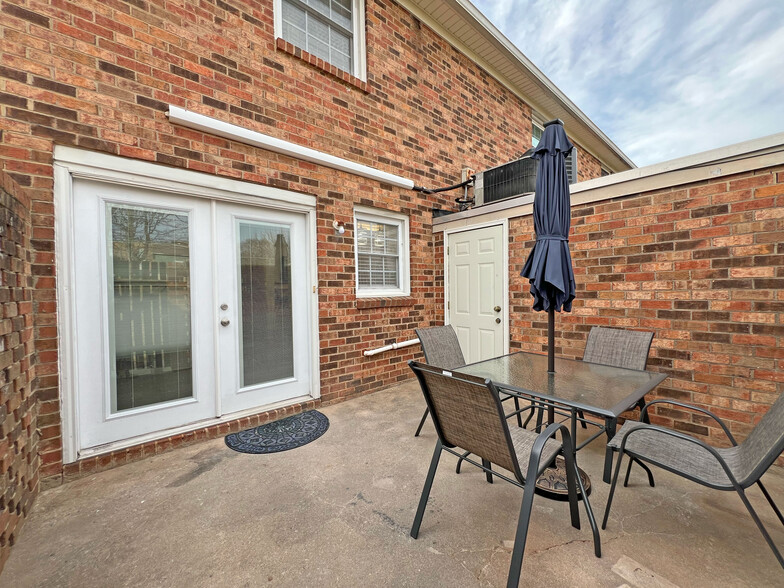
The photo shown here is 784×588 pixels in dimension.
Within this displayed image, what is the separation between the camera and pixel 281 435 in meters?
2.96

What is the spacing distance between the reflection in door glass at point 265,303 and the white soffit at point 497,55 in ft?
12.8

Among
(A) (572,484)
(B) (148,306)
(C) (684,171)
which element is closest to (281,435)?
(B) (148,306)

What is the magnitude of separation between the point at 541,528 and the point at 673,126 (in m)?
20.3

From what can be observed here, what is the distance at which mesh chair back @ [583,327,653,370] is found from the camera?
2633 mm

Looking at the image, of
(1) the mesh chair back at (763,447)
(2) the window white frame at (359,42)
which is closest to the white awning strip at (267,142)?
(2) the window white frame at (359,42)

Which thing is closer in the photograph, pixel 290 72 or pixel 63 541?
pixel 63 541

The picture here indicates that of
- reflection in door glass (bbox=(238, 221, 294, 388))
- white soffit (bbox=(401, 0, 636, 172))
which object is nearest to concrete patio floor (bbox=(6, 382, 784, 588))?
reflection in door glass (bbox=(238, 221, 294, 388))

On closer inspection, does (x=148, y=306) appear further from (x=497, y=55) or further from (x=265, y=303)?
(x=497, y=55)

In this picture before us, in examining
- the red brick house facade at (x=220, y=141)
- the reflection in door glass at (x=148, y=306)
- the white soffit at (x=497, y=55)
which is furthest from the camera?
the white soffit at (x=497, y=55)

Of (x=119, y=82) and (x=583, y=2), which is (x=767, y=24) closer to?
(x=583, y=2)

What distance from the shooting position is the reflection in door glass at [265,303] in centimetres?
321

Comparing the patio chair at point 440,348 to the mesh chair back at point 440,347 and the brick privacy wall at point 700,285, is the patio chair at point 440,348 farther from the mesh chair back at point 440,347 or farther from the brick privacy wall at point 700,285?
the brick privacy wall at point 700,285

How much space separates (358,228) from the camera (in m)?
4.19

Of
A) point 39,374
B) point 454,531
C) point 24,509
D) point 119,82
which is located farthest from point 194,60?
point 454,531
